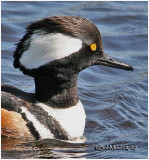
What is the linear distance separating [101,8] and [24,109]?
847 cm

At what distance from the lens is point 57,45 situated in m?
7.50

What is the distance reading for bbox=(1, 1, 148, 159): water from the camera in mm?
7977

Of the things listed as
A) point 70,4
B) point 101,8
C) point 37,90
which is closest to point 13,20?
point 70,4

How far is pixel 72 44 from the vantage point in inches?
300

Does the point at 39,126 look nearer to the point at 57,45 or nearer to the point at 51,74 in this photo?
the point at 51,74

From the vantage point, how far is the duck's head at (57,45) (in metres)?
7.46

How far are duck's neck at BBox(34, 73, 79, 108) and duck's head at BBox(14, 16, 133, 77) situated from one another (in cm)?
17

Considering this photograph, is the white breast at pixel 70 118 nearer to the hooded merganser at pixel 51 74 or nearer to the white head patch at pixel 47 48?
the hooded merganser at pixel 51 74

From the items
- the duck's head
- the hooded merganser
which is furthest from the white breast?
the duck's head

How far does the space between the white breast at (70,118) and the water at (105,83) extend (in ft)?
0.65

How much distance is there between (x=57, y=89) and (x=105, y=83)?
333 centimetres

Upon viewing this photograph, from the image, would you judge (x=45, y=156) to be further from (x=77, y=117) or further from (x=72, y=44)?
(x=72, y=44)

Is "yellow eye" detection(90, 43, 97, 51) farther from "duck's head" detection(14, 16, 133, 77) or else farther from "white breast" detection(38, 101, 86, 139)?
"white breast" detection(38, 101, 86, 139)

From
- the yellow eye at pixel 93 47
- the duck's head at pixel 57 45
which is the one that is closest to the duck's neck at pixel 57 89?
the duck's head at pixel 57 45
